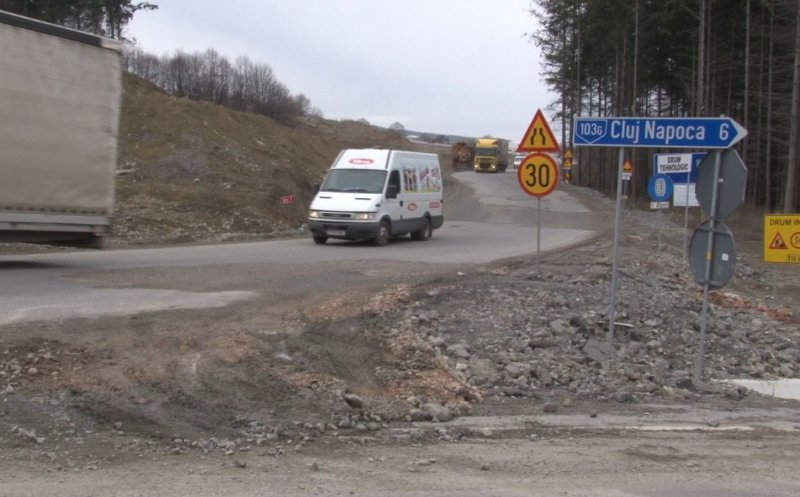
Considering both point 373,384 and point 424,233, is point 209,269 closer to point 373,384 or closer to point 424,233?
point 373,384

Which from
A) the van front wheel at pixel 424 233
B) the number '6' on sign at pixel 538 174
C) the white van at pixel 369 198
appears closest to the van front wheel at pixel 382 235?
the white van at pixel 369 198

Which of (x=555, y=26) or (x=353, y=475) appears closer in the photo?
(x=353, y=475)

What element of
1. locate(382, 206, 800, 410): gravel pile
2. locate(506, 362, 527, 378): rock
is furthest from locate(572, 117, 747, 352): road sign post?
locate(506, 362, 527, 378): rock

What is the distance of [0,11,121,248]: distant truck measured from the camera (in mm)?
13914

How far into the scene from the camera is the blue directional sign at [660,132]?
30.8 ft

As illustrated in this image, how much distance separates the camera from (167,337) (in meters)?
8.91

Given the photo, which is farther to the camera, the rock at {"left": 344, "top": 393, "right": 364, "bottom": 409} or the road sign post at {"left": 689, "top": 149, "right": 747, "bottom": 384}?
the road sign post at {"left": 689, "top": 149, "right": 747, "bottom": 384}

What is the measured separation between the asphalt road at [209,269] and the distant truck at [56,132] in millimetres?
896

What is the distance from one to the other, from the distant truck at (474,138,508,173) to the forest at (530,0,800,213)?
6.09m

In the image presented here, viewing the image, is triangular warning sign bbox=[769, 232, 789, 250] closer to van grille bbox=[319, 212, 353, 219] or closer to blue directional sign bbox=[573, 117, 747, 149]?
blue directional sign bbox=[573, 117, 747, 149]

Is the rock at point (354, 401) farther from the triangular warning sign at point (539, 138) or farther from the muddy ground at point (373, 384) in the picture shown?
the triangular warning sign at point (539, 138)

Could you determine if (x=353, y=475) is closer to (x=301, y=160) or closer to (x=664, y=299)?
(x=664, y=299)

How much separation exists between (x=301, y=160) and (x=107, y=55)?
3065cm

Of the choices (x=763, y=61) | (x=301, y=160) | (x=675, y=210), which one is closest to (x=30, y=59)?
(x=301, y=160)
